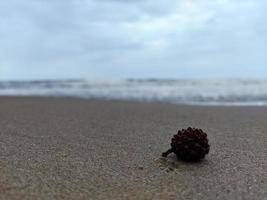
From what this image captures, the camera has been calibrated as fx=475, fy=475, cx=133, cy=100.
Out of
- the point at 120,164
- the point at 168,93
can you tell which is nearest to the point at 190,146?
the point at 120,164

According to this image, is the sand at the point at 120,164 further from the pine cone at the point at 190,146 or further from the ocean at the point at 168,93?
the ocean at the point at 168,93

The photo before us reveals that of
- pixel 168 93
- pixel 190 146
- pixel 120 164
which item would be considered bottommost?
pixel 120 164

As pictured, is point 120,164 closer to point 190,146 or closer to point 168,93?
point 190,146

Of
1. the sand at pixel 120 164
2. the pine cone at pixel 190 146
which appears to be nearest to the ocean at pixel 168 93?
the sand at pixel 120 164

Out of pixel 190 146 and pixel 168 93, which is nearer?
pixel 190 146

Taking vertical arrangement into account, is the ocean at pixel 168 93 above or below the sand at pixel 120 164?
above

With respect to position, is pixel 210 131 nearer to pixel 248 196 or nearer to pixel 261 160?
pixel 261 160
